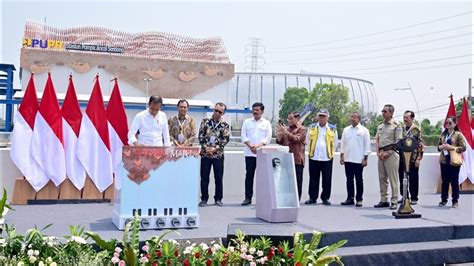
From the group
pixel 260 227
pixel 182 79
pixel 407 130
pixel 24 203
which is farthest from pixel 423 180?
pixel 182 79

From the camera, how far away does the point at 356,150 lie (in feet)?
23.7

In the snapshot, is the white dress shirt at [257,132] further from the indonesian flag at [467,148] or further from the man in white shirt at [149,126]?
the indonesian flag at [467,148]

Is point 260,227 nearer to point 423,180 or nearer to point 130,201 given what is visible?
point 130,201

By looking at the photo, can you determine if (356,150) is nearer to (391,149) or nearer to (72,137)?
(391,149)

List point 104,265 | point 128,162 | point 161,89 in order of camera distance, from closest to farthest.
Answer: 1. point 104,265
2. point 128,162
3. point 161,89

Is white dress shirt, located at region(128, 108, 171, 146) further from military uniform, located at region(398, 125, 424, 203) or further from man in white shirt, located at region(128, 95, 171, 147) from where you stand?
military uniform, located at region(398, 125, 424, 203)

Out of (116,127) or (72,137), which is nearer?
(72,137)

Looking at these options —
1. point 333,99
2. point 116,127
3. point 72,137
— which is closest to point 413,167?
point 116,127

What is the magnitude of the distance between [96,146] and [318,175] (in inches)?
137

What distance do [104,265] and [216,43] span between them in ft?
129

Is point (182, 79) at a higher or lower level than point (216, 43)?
lower

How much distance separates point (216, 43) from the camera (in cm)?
4188

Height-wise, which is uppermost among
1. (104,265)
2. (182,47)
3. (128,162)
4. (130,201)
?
(182,47)

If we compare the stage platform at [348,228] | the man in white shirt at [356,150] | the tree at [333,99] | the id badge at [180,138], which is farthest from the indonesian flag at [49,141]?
the tree at [333,99]
